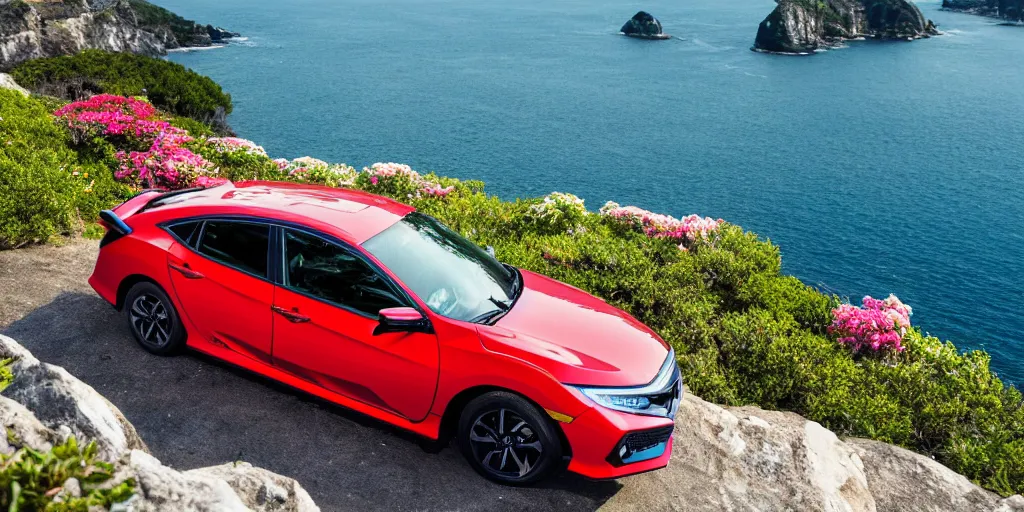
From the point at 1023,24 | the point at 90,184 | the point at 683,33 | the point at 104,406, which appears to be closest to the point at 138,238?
the point at 104,406

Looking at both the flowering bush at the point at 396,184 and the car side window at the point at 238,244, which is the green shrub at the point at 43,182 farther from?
the car side window at the point at 238,244

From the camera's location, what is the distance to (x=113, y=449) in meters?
3.88

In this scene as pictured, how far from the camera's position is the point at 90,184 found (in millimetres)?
13617

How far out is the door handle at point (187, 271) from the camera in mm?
7105

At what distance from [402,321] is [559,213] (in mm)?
8335

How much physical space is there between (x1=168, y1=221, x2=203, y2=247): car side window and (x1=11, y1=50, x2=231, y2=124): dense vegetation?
32.4m

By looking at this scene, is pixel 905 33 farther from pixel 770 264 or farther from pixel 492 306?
pixel 492 306

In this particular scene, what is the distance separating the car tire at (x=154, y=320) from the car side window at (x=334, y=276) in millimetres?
1536

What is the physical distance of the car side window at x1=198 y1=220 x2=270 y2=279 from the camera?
690 cm

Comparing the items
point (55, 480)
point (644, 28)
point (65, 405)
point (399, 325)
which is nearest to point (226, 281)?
point (399, 325)

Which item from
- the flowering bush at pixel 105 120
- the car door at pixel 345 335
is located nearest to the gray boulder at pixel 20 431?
the car door at pixel 345 335

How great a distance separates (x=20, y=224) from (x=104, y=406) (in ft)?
23.3

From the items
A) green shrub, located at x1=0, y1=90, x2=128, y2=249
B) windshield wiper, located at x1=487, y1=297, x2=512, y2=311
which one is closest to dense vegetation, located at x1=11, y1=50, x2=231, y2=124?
green shrub, located at x1=0, y1=90, x2=128, y2=249

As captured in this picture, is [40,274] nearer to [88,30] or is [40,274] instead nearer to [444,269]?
[444,269]
